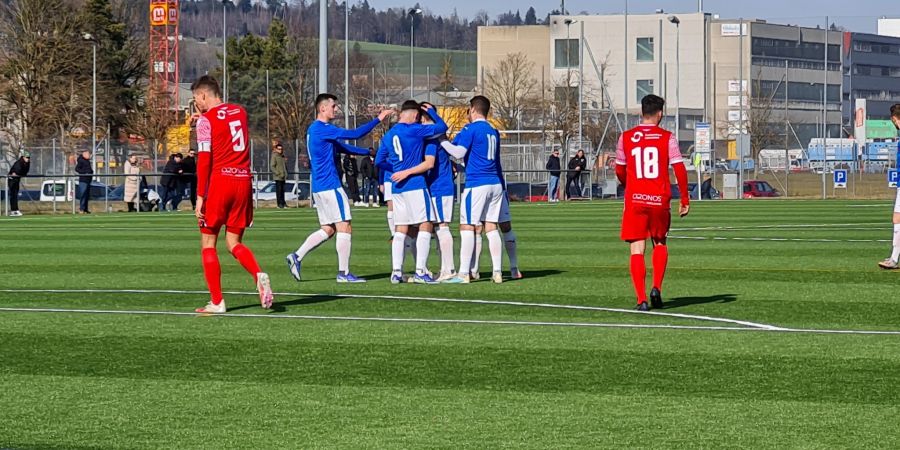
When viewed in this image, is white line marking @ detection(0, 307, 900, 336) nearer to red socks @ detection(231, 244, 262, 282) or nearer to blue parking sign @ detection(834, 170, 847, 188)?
red socks @ detection(231, 244, 262, 282)

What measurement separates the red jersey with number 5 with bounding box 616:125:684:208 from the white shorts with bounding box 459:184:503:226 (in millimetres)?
3088

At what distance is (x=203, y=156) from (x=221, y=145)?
8.4 inches

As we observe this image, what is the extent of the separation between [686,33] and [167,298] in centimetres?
10255

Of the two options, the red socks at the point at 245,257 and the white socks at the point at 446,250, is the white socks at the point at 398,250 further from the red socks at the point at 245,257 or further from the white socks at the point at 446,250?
the red socks at the point at 245,257

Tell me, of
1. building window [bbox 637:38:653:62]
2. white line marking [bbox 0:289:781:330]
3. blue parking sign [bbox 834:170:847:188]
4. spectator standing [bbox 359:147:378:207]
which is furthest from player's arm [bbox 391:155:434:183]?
building window [bbox 637:38:653:62]

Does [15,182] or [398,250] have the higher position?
[15,182]

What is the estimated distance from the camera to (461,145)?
15.7 m

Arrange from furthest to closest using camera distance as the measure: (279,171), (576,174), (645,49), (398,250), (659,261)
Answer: (645,49) → (576,174) → (279,171) → (398,250) → (659,261)

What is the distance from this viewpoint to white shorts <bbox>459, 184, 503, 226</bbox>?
15.8 meters

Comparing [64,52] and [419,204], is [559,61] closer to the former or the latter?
[64,52]

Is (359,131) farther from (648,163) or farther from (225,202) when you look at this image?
(648,163)

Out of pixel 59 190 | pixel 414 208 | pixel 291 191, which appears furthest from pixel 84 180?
pixel 414 208

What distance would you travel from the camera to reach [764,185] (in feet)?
198

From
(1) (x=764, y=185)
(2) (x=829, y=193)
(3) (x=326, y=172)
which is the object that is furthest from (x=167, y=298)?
(2) (x=829, y=193)
